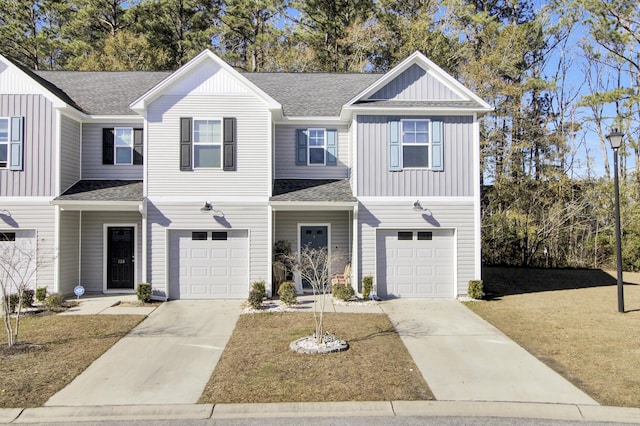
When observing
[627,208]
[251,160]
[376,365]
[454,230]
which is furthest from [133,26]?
[627,208]

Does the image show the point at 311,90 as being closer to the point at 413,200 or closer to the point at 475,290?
the point at 413,200

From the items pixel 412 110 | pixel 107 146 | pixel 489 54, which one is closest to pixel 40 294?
pixel 107 146

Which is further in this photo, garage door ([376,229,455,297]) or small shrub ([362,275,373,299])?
garage door ([376,229,455,297])

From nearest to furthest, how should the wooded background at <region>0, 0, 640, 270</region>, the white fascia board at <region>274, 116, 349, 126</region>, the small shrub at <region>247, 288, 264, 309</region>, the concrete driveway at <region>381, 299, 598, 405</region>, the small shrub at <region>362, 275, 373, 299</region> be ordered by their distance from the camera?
the concrete driveway at <region>381, 299, 598, 405</region> → the small shrub at <region>247, 288, 264, 309</region> → the small shrub at <region>362, 275, 373, 299</region> → the white fascia board at <region>274, 116, 349, 126</region> → the wooded background at <region>0, 0, 640, 270</region>

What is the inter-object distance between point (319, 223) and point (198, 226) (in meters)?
3.80

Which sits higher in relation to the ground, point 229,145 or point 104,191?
point 229,145

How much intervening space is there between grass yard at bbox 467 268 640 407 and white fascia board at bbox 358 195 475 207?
3.02 metres

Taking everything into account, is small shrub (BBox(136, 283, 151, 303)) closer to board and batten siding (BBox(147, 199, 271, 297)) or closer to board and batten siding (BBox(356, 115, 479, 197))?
board and batten siding (BBox(147, 199, 271, 297))

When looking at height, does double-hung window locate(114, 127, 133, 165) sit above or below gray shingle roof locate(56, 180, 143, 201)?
above

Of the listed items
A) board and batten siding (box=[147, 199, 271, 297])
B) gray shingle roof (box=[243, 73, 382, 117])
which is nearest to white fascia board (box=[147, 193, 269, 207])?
board and batten siding (box=[147, 199, 271, 297])

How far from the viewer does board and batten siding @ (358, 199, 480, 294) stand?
12836 mm

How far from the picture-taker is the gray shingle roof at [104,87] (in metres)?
14.2

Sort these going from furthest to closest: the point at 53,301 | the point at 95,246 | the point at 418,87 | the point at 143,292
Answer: the point at 95,246, the point at 418,87, the point at 143,292, the point at 53,301

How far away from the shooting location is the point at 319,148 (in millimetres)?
14430
